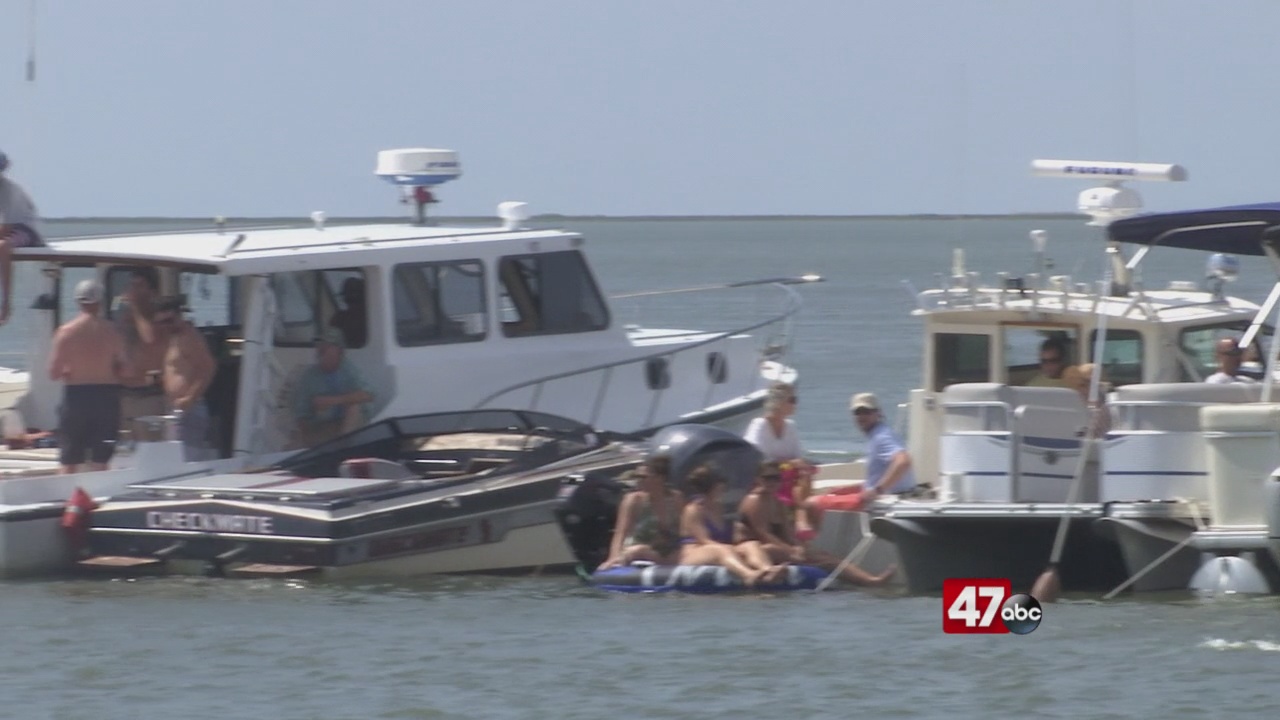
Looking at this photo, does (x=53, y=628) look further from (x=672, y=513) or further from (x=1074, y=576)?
(x=1074, y=576)

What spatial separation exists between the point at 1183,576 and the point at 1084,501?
2.22 ft

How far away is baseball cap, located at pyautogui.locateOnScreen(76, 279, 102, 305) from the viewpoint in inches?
596

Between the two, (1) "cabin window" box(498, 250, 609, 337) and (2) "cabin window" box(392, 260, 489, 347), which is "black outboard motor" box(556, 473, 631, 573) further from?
(1) "cabin window" box(498, 250, 609, 337)

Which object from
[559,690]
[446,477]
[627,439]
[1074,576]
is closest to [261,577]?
[446,477]

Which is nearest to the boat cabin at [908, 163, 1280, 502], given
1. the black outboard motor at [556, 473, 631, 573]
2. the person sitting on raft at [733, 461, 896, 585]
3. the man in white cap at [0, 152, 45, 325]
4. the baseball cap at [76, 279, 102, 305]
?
the person sitting on raft at [733, 461, 896, 585]

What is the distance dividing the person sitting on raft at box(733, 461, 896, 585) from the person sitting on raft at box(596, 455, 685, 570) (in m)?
0.39

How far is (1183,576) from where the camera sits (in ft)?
42.7

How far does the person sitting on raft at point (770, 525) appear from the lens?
535 inches

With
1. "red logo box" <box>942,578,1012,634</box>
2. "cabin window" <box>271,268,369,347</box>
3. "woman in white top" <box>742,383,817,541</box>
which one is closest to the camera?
"red logo box" <box>942,578,1012,634</box>

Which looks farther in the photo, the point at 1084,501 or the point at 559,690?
the point at 1084,501

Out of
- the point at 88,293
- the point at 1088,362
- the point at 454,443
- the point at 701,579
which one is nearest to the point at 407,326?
the point at 454,443

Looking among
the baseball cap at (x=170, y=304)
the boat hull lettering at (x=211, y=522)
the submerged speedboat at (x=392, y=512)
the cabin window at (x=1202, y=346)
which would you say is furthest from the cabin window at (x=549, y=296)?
the cabin window at (x=1202, y=346)

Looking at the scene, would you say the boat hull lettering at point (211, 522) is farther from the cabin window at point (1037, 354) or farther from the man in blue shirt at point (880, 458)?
the cabin window at point (1037, 354)

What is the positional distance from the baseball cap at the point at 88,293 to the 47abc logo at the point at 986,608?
5.79m
